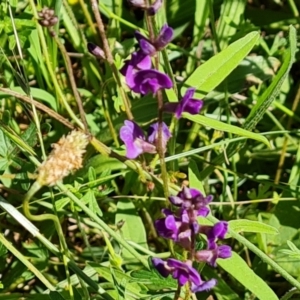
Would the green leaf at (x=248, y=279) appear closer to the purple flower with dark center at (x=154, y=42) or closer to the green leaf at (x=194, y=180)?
the green leaf at (x=194, y=180)

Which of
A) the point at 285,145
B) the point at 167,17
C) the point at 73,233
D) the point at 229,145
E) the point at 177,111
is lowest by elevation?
the point at 73,233

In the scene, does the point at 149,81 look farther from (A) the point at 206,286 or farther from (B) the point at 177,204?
(A) the point at 206,286

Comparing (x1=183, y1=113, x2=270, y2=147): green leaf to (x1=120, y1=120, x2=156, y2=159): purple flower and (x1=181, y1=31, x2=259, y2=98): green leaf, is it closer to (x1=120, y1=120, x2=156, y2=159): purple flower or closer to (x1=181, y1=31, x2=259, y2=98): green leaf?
(x1=181, y1=31, x2=259, y2=98): green leaf

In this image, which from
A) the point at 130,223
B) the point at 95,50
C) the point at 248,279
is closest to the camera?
the point at 95,50

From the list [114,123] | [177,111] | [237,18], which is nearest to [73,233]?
[114,123]

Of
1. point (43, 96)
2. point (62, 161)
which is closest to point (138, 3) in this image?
point (62, 161)

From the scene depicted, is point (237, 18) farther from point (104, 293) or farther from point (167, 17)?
point (104, 293)

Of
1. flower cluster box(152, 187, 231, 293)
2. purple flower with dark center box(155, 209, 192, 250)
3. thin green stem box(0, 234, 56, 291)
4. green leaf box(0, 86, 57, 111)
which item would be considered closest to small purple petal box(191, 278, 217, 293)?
flower cluster box(152, 187, 231, 293)
